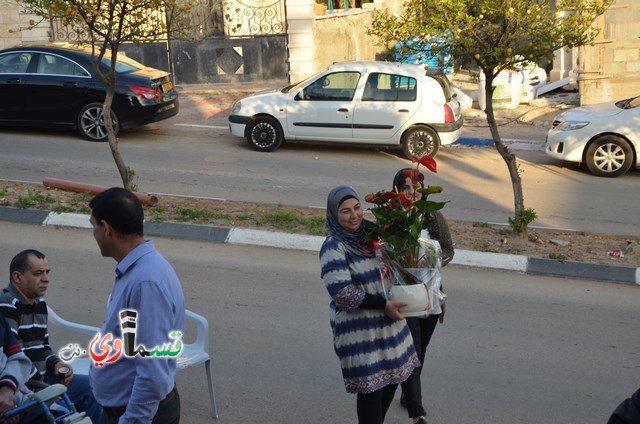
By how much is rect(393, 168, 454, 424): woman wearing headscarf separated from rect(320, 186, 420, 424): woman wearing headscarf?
804 mm

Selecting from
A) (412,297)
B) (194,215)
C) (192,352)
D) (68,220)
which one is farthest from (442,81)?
(412,297)

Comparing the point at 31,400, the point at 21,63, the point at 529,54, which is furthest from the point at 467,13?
the point at 21,63

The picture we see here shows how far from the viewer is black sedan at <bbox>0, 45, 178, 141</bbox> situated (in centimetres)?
1541

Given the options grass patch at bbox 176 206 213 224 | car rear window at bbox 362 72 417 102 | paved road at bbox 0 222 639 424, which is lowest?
paved road at bbox 0 222 639 424

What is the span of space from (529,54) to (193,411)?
20.6 ft

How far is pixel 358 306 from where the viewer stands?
4.49m

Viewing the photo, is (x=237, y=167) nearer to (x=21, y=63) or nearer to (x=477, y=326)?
(x=21, y=63)

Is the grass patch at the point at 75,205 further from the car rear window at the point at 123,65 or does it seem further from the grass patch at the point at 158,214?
the car rear window at the point at 123,65

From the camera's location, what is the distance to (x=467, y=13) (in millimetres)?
10016

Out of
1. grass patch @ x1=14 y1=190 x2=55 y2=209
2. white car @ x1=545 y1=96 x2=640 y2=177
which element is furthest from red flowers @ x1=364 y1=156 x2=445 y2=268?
white car @ x1=545 y1=96 x2=640 y2=177

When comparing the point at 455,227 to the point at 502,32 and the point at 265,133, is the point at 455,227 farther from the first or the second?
the point at 265,133

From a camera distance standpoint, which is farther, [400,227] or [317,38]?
[317,38]

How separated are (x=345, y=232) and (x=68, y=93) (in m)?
12.0

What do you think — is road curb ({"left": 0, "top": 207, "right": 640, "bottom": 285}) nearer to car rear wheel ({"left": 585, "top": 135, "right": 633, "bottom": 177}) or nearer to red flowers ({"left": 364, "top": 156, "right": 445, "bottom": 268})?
red flowers ({"left": 364, "top": 156, "right": 445, "bottom": 268})
